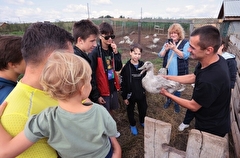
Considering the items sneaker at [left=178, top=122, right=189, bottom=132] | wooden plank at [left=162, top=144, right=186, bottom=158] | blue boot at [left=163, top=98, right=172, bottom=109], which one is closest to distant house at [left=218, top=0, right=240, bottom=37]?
blue boot at [left=163, top=98, right=172, bottom=109]

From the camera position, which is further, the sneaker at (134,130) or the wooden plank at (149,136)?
the sneaker at (134,130)

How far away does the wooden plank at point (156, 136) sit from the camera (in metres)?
1.35

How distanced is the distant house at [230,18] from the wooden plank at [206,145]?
14.4 m

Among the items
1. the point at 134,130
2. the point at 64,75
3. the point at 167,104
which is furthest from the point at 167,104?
the point at 64,75

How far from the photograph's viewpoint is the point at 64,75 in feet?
2.72

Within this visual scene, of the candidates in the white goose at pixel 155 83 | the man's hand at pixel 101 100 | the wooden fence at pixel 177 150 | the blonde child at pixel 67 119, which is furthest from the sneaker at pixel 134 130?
the blonde child at pixel 67 119

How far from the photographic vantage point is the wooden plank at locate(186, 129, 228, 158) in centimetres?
113

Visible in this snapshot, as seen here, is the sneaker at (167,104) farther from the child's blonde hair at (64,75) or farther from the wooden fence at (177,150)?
the child's blonde hair at (64,75)

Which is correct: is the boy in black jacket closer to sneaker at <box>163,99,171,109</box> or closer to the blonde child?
sneaker at <box>163,99,171,109</box>

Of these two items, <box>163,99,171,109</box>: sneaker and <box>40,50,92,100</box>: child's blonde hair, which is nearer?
<box>40,50,92,100</box>: child's blonde hair

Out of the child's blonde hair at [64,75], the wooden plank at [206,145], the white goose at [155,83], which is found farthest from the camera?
the white goose at [155,83]

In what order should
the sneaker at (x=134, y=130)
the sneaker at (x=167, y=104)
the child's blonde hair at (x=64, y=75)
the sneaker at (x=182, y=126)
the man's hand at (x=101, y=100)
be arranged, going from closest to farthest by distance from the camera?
1. the child's blonde hair at (x=64, y=75)
2. the man's hand at (x=101, y=100)
3. the sneaker at (x=134, y=130)
4. the sneaker at (x=182, y=126)
5. the sneaker at (x=167, y=104)

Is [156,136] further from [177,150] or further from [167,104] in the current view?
[167,104]

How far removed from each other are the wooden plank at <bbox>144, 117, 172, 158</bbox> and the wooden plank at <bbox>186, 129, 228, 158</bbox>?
0.66 feet
